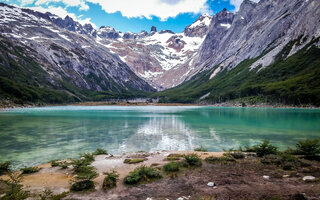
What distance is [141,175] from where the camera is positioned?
1720cm

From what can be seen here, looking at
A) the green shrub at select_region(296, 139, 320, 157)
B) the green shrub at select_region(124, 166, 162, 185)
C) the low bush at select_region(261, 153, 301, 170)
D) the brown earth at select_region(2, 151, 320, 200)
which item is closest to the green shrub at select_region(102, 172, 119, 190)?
the brown earth at select_region(2, 151, 320, 200)

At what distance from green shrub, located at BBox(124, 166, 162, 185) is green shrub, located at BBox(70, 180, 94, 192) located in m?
2.64

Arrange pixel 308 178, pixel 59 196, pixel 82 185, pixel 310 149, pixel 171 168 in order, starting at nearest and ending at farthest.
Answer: pixel 59 196 < pixel 308 178 < pixel 82 185 < pixel 171 168 < pixel 310 149

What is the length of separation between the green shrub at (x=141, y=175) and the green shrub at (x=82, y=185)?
2.64 m

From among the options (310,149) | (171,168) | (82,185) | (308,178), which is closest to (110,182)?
(82,185)

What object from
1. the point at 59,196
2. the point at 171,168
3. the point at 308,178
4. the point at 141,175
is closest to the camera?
the point at 59,196

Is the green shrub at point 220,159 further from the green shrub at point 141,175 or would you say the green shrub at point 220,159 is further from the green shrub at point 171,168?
the green shrub at point 141,175

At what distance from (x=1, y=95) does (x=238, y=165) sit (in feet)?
615

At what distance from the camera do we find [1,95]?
159 m

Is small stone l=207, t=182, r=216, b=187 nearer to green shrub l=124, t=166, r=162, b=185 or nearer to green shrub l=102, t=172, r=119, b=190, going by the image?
green shrub l=124, t=166, r=162, b=185

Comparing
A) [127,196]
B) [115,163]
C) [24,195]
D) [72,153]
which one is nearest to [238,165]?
[127,196]

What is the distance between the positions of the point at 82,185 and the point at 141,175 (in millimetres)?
4528

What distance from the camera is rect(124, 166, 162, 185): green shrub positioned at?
53.5 ft

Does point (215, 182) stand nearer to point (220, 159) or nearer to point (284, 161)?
point (220, 159)
